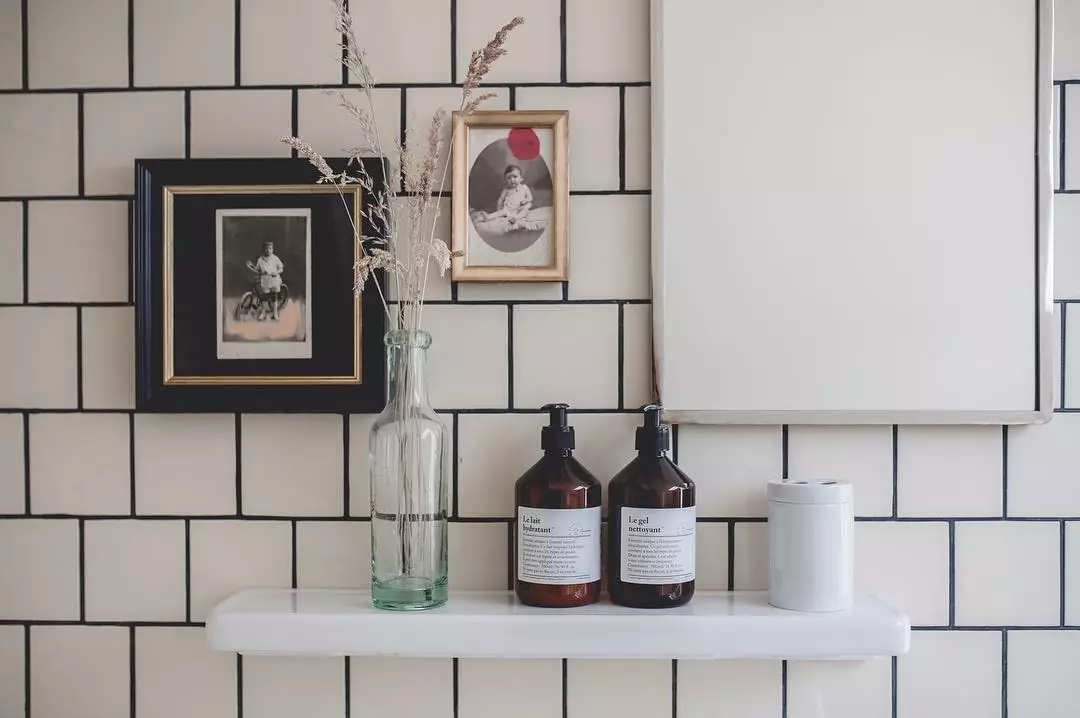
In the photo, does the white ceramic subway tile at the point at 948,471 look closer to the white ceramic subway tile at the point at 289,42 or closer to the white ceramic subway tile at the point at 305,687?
the white ceramic subway tile at the point at 305,687

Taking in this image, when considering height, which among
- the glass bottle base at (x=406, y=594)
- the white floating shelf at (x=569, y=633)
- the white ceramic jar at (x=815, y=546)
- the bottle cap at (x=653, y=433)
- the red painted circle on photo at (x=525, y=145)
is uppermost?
the red painted circle on photo at (x=525, y=145)

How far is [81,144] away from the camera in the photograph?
0.91 m

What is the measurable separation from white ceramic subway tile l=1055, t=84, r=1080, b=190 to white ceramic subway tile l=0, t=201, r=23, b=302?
3.89 feet

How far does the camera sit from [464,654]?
79cm

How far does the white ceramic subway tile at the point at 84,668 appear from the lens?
2.96 ft

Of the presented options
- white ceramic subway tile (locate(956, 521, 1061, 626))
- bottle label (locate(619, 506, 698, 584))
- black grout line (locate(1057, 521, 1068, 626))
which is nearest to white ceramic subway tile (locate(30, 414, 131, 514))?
bottle label (locate(619, 506, 698, 584))

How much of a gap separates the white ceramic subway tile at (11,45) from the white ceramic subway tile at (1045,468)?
1196mm

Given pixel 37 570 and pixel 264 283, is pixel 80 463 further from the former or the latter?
pixel 264 283

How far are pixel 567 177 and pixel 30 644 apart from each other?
0.80 meters

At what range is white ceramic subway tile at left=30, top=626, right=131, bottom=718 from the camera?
0.90 meters

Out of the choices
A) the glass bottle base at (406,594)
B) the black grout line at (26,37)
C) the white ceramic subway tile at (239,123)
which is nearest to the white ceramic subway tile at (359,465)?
the glass bottle base at (406,594)

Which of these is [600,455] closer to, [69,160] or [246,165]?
[246,165]

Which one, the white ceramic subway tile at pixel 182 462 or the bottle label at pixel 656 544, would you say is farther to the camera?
the white ceramic subway tile at pixel 182 462

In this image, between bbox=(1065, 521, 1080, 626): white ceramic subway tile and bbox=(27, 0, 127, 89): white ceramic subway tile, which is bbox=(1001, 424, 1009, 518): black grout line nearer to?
bbox=(1065, 521, 1080, 626): white ceramic subway tile
